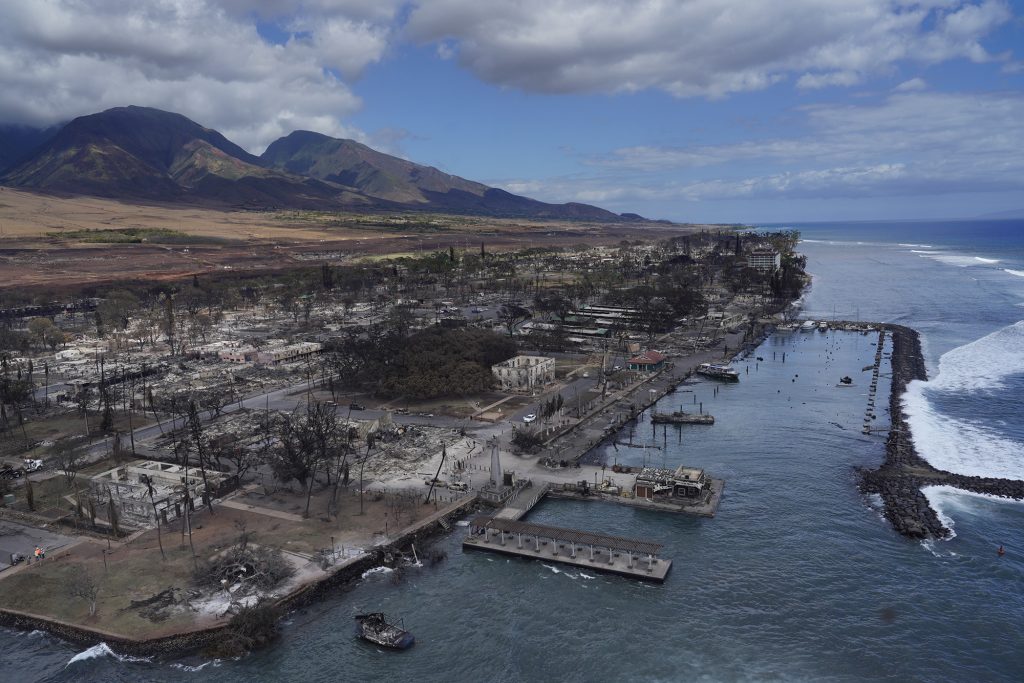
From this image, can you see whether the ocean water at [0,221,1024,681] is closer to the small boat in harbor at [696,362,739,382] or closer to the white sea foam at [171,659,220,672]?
the white sea foam at [171,659,220,672]

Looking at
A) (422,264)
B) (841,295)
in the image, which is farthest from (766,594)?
(422,264)

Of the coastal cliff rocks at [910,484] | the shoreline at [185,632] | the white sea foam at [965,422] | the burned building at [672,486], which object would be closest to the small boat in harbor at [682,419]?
the coastal cliff rocks at [910,484]

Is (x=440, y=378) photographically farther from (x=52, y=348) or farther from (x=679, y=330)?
(x=52, y=348)

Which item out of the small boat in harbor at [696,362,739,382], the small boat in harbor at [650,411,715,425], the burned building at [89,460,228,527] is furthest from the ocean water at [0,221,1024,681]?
the small boat in harbor at [696,362,739,382]

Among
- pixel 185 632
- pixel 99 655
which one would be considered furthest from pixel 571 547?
pixel 99 655

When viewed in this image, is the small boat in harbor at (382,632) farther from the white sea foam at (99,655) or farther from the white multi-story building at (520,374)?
the white multi-story building at (520,374)

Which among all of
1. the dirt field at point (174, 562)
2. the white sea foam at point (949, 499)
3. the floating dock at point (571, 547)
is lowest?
the dirt field at point (174, 562)

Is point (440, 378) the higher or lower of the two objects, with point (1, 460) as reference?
higher
